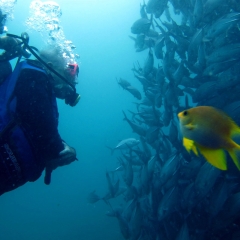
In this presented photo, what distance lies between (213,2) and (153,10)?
235 centimetres

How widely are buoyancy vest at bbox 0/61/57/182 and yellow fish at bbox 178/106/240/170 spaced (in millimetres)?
1320

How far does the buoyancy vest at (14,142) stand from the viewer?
72.7 inches

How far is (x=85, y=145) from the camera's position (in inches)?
2913

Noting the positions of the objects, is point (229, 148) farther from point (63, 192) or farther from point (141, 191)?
point (63, 192)

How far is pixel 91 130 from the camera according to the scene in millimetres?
99312

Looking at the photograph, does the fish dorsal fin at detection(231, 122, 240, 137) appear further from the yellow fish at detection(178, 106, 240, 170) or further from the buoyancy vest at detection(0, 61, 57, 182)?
the buoyancy vest at detection(0, 61, 57, 182)

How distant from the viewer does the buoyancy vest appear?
6.06ft

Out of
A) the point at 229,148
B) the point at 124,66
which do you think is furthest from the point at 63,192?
the point at 124,66

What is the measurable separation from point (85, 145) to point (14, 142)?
73.3 m

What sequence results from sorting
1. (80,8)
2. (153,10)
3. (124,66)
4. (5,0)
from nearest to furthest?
(5,0) → (153,10) → (80,8) → (124,66)

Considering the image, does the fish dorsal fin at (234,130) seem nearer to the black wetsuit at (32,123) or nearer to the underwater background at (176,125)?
the underwater background at (176,125)

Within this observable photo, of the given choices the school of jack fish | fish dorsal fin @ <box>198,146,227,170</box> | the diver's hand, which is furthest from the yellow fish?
the school of jack fish

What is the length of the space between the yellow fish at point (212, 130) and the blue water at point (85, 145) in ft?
18.2

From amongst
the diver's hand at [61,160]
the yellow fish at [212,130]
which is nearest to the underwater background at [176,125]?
the yellow fish at [212,130]
